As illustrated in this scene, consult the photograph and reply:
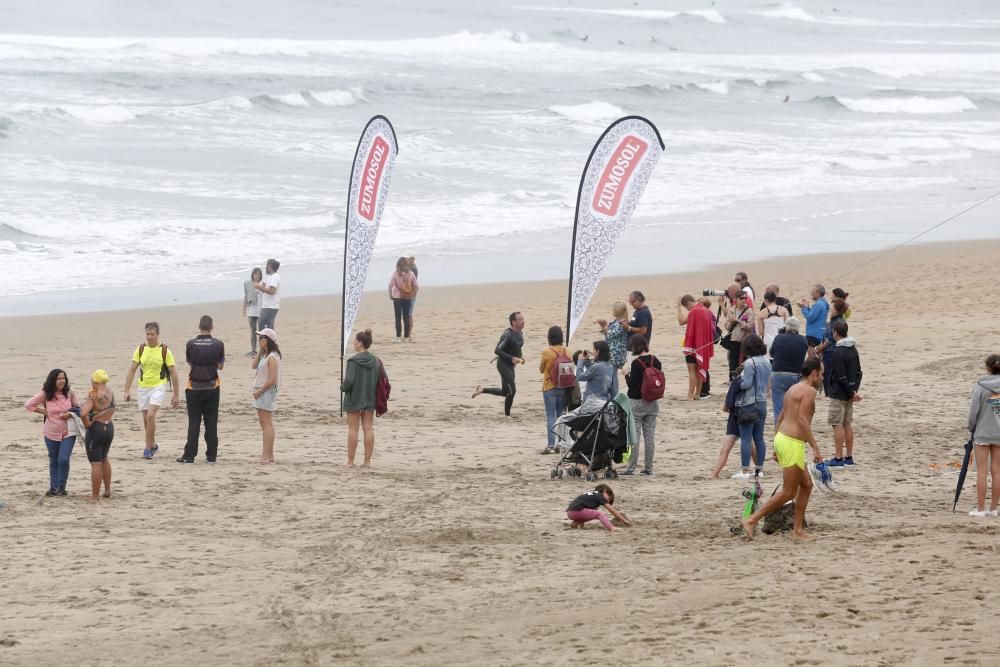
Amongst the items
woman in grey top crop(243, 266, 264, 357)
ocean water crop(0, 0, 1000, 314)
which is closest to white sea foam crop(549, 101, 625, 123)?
ocean water crop(0, 0, 1000, 314)

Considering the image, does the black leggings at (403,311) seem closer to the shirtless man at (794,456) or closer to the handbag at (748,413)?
the handbag at (748,413)

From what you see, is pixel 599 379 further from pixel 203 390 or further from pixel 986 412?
pixel 203 390

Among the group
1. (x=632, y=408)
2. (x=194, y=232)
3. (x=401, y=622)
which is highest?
(x=194, y=232)

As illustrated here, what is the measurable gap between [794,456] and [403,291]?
9.51m

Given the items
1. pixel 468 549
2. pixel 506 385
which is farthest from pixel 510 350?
pixel 468 549

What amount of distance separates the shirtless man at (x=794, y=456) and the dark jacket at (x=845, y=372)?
7.17 feet

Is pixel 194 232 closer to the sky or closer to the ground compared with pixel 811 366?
closer to the sky

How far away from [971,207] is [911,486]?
20518mm

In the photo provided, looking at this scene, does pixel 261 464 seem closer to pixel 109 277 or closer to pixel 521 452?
pixel 521 452

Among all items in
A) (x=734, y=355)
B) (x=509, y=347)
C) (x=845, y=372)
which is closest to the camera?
(x=845, y=372)

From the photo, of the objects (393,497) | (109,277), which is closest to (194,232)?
(109,277)

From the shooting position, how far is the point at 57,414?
10000mm

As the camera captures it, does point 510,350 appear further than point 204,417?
Yes

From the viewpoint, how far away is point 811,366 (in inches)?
353
